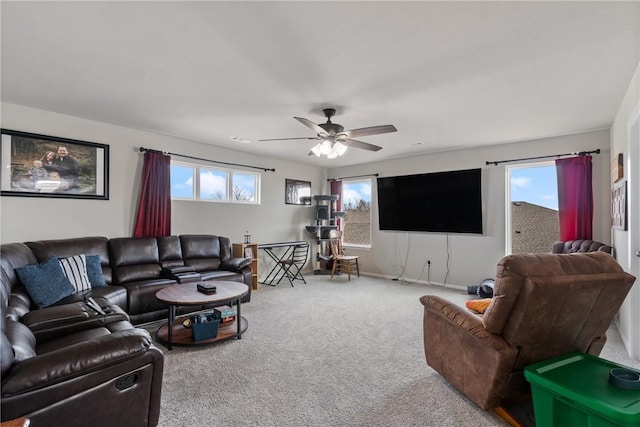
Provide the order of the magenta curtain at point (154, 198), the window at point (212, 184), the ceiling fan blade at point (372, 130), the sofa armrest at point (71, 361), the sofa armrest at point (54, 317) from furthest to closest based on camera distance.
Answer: the window at point (212, 184) < the magenta curtain at point (154, 198) < the ceiling fan blade at point (372, 130) < the sofa armrest at point (54, 317) < the sofa armrest at point (71, 361)

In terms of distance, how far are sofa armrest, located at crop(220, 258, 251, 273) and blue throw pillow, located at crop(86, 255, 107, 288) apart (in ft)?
5.01

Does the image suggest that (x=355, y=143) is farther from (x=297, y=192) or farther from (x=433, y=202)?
(x=297, y=192)

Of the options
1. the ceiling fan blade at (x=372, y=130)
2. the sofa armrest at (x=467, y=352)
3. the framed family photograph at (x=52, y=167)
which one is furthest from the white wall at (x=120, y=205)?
the sofa armrest at (x=467, y=352)

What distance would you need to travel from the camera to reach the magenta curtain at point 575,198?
4.11m

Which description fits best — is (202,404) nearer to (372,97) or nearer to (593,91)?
(372,97)

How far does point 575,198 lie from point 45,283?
617 cm

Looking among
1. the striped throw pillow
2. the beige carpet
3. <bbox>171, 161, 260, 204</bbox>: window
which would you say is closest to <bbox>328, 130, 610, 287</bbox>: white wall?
the beige carpet

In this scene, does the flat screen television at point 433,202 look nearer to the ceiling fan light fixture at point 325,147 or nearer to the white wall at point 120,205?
the white wall at point 120,205

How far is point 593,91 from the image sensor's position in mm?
2895

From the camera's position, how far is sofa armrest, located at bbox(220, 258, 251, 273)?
4.54 meters

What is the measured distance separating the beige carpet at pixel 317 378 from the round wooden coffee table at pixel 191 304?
84mm

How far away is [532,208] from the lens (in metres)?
4.80

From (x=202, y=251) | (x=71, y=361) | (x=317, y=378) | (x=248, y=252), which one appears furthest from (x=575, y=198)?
(x=71, y=361)

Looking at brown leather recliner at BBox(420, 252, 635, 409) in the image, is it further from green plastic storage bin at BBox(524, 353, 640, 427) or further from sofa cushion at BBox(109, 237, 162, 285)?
sofa cushion at BBox(109, 237, 162, 285)
